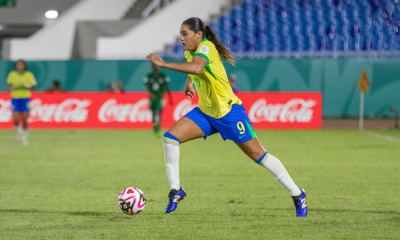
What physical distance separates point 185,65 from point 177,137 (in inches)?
36.1

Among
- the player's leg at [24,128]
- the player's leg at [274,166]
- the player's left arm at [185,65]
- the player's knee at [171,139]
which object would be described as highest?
the player's left arm at [185,65]

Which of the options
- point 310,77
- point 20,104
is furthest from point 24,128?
point 310,77

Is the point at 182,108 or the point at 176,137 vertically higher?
the point at 176,137

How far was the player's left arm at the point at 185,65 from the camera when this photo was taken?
203 inches

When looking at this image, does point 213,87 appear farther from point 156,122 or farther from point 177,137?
point 156,122

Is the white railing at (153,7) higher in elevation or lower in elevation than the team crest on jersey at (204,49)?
higher

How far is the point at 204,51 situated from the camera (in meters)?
5.54

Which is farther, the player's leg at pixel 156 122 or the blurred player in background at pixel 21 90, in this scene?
the player's leg at pixel 156 122

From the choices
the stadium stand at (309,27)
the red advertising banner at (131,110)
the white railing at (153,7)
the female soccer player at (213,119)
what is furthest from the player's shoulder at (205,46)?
the white railing at (153,7)

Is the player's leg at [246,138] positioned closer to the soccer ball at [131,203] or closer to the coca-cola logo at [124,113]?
the soccer ball at [131,203]

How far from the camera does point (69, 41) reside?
27250 mm

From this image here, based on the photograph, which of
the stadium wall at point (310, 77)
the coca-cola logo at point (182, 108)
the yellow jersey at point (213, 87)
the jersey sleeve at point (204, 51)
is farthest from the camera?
the stadium wall at point (310, 77)

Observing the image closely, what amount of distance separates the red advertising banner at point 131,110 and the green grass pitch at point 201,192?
5121 millimetres

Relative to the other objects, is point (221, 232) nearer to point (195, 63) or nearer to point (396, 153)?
point (195, 63)
